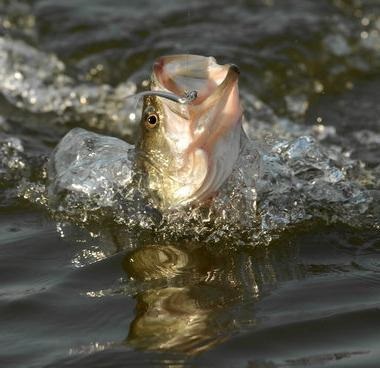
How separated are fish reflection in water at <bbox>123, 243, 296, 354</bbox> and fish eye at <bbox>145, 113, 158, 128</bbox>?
2.06 feet

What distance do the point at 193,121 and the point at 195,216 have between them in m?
0.60

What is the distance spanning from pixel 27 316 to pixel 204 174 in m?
0.96

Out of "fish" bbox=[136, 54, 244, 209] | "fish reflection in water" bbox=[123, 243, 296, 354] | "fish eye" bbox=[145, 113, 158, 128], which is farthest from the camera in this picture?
"fish eye" bbox=[145, 113, 158, 128]

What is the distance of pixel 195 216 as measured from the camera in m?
5.05

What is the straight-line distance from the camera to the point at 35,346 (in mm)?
4031

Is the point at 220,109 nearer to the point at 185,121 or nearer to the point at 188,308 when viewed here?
the point at 185,121

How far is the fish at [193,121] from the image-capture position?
4.56 metres

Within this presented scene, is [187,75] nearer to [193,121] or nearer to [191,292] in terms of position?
[193,121]

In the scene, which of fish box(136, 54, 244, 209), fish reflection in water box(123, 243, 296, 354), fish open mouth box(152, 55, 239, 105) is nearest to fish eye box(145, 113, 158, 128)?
fish box(136, 54, 244, 209)

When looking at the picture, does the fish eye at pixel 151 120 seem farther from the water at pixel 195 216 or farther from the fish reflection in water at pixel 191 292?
the fish reflection in water at pixel 191 292

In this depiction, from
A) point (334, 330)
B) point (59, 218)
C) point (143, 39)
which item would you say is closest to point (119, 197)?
point (59, 218)

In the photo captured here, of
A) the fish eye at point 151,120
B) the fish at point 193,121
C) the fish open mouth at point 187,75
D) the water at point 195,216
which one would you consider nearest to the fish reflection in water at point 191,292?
the water at point 195,216

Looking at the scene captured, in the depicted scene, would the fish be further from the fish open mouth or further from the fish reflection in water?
the fish reflection in water

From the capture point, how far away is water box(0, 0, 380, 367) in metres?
4.04
